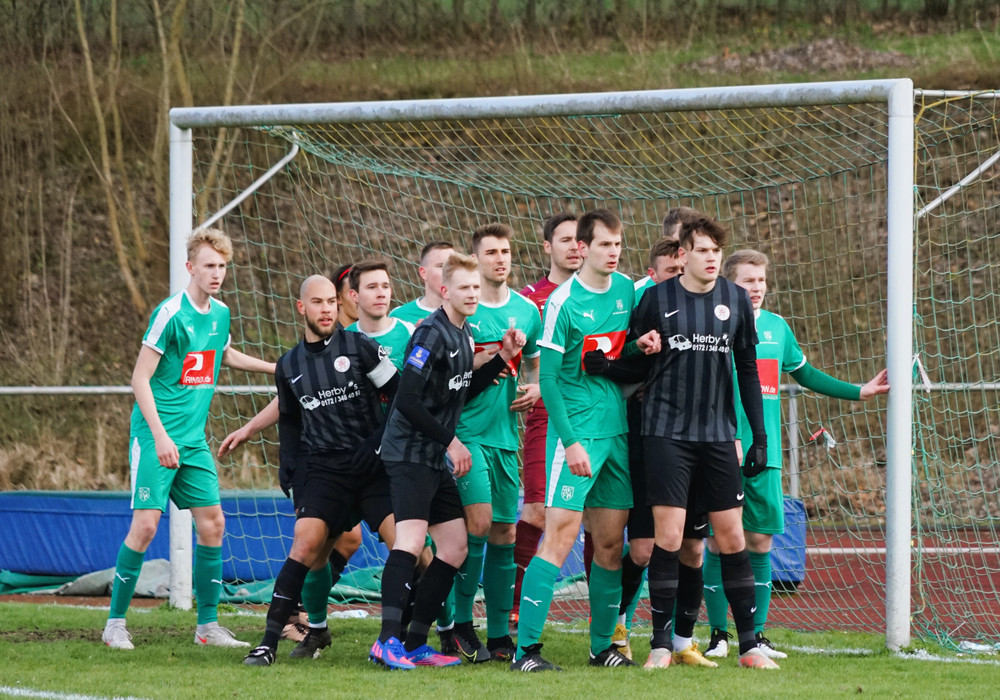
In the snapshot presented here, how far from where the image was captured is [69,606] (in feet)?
23.5

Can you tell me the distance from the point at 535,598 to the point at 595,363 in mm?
1013

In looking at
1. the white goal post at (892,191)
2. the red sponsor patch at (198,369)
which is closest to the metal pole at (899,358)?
the white goal post at (892,191)

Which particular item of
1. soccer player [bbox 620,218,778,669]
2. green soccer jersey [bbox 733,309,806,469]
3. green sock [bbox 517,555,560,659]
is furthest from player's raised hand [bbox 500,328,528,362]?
green soccer jersey [bbox 733,309,806,469]

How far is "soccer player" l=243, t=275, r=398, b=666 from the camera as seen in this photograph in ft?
17.1

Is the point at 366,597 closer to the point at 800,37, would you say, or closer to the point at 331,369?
the point at 331,369

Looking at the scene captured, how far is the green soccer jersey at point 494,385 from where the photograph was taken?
5410mm

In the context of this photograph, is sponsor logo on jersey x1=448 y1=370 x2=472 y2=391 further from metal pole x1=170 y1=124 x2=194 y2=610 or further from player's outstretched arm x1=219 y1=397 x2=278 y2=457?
metal pole x1=170 y1=124 x2=194 y2=610

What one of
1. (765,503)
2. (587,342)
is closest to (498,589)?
(587,342)

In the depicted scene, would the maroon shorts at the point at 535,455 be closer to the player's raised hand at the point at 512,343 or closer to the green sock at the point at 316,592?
the player's raised hand at the point at 512,343

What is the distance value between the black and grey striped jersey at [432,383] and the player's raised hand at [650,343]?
0.77 metres

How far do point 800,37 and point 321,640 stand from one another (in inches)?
614

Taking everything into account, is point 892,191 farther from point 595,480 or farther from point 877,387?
point 595,480

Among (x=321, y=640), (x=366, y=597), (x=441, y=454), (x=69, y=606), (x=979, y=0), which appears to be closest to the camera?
(x=441, y=454)

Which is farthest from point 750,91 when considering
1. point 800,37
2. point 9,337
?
point 800,37
